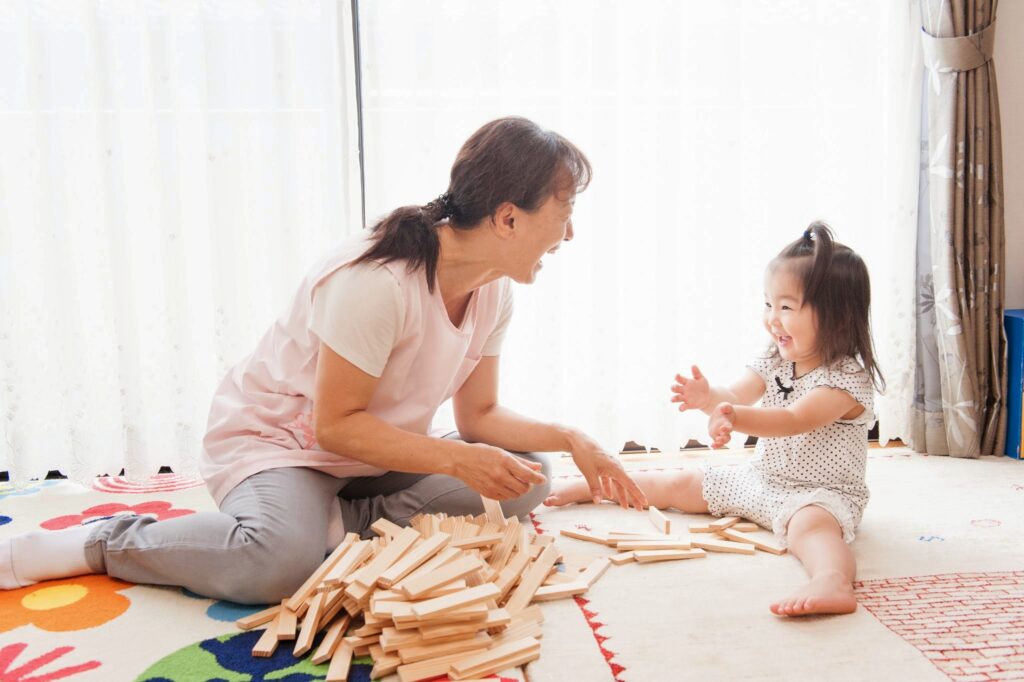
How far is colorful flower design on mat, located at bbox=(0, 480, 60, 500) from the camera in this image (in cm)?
258

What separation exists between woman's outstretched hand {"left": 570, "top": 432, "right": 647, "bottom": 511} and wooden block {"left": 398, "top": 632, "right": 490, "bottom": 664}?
50cm

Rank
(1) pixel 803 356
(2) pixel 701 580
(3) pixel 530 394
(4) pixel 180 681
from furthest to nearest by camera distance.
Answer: (3) pixel 530 394, (1) pixel 803 356, (2) pixel 701 580, (4) pixel 180 681

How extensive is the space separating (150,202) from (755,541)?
1881 millimetres

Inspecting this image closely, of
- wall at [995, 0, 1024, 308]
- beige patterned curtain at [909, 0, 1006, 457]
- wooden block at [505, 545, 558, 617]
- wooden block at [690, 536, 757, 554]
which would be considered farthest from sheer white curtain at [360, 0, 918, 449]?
wooden block at [505, 545, 558, 617]

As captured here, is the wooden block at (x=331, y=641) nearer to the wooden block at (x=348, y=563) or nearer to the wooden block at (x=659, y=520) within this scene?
the wooden block at (x=348, y=563)

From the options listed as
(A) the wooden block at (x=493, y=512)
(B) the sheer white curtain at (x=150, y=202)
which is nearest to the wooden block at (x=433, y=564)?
(A) the wooden block at (x=493, y=512)

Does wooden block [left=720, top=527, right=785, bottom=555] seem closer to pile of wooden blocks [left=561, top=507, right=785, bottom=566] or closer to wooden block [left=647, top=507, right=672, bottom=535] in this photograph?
pile of wooden blocks [left=561, top=507, right=785, bottom=566]

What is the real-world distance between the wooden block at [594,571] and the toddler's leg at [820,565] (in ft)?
1.15

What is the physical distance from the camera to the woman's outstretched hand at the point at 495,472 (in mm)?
1729

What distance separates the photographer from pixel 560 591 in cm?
176

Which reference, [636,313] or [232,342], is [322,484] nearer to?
[232,342]

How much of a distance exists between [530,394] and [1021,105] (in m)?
1.81

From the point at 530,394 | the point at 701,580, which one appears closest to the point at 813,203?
the point at 530,394

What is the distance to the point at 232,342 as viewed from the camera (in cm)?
272
